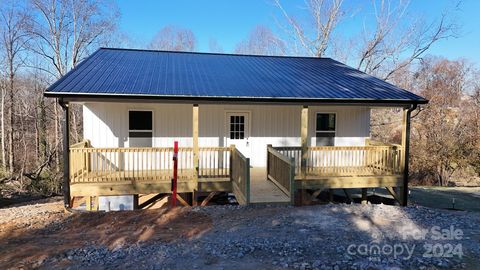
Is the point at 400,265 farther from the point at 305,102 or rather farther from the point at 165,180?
the point at 165,180

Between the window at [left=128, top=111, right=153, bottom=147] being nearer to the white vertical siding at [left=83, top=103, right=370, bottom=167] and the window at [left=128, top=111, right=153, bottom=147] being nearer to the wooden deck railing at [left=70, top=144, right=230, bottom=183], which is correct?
the white vertical siding at [left=83, top=103, right=370, bottom=167]

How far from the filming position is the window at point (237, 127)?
11.9m

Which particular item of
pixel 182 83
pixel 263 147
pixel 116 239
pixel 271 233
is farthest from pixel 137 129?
pixel 271 233

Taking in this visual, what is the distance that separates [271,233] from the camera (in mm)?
6180

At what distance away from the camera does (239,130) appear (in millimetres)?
11992

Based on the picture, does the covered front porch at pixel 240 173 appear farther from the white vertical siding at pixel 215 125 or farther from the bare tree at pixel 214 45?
the bare tree at pixel 214 45

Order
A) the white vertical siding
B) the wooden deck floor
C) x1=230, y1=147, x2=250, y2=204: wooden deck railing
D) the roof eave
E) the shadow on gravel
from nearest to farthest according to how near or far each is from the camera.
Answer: the shadow on gravel, x1=230, y1=147, x2=250, y2=204: wooden deck railing, the wooden deck floor, the roof eave, the white vertical siding

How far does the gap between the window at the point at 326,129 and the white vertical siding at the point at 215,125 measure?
188mm

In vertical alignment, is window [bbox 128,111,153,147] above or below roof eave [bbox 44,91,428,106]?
below

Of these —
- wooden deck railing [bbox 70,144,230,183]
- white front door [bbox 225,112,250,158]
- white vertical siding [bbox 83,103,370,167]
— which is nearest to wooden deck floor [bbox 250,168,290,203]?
wooden deck railing [bbox 70,144,230,183]

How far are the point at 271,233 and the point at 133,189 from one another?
4838mm

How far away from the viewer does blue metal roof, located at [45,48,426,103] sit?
29.8ft

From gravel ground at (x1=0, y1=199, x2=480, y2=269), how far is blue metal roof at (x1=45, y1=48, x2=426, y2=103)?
348 centimetres

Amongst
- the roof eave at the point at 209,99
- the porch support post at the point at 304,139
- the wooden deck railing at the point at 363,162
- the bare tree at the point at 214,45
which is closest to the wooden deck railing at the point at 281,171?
the wooden deck railing at the point at 363,162
